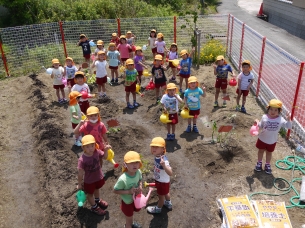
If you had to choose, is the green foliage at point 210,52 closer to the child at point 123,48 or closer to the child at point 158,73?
the child at point 123,48

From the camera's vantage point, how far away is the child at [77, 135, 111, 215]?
498 cm

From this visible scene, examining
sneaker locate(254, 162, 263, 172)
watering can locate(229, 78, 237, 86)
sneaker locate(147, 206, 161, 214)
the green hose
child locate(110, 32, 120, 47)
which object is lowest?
the green hose

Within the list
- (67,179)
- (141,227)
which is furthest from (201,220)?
(67,179)

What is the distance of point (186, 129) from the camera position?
8.62 m

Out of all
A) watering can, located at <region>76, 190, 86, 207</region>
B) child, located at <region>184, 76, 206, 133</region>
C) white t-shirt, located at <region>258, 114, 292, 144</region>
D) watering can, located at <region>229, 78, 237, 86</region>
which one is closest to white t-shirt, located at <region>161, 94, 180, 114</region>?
child, located at <region>184, 76, 206, 133</region>

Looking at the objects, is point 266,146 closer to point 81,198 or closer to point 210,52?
point 81,198

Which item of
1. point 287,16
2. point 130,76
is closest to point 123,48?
point 130,76

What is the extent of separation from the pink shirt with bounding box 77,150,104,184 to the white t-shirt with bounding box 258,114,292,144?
10.7 feet

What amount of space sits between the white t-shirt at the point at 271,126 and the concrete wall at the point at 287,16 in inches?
559

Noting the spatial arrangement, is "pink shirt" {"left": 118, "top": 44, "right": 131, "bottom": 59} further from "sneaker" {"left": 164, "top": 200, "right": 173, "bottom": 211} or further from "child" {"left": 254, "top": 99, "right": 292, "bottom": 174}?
"sneaker" {"left": 164, "top": 200, "right": 173, "bottom": 211}

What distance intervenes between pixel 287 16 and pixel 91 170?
19088 mm

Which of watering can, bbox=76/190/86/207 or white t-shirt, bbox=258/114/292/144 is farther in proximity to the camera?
white t-shirt, bbox=258/114/292/144

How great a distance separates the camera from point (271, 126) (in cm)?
615

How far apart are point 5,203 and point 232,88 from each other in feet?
26.7
